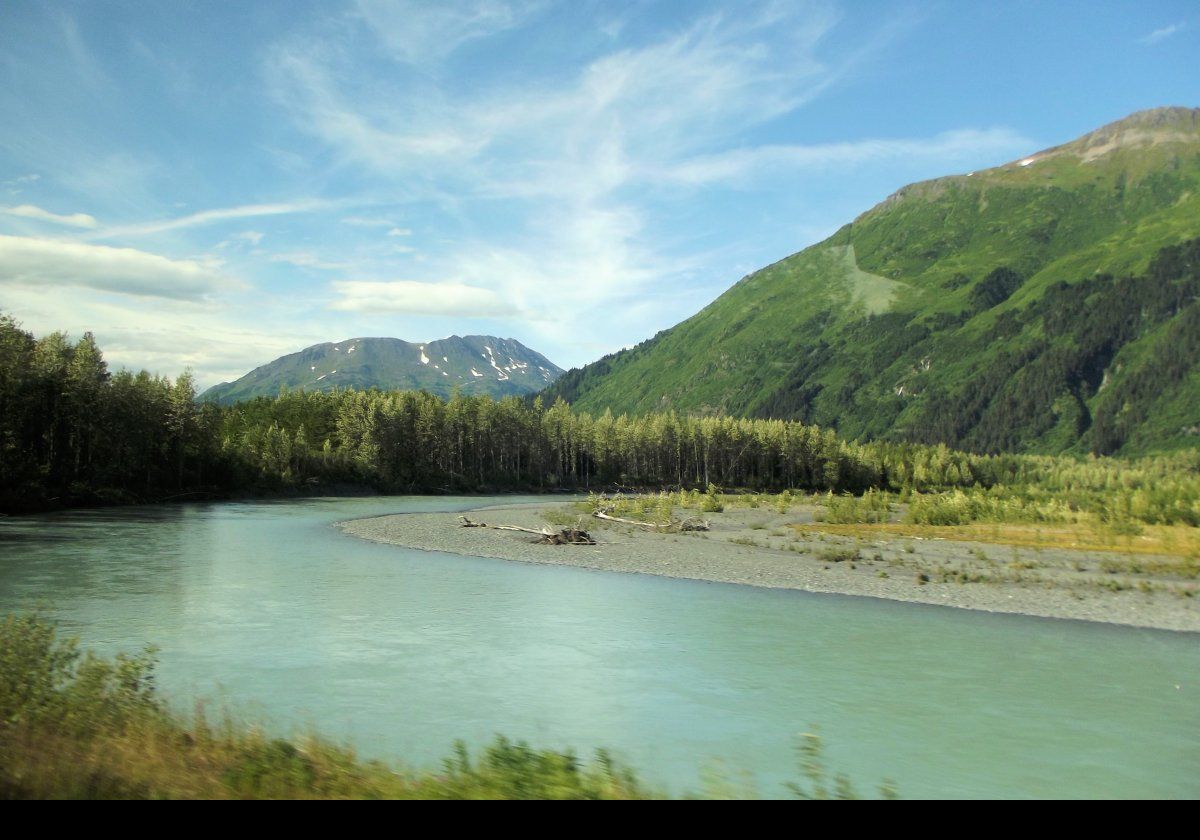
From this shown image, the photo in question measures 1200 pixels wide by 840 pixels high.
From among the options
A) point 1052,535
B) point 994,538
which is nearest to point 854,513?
point 994,538

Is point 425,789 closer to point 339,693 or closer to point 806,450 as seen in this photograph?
point 339,693

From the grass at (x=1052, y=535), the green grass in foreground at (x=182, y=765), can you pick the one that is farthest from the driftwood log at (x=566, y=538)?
the green grass in foreground at (x=182, y=765)

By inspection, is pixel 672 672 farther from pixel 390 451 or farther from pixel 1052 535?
pixel 390 451

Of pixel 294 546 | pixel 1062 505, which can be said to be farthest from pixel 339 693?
pixel 1062 505

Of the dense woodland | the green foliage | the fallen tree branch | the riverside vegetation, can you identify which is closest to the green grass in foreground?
the riverside vegetation

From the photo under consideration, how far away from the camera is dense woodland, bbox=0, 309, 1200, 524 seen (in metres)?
72.8

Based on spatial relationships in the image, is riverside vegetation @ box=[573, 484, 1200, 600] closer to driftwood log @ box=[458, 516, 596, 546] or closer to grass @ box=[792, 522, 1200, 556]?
grass @ box=[792, 522, 1200, 556]

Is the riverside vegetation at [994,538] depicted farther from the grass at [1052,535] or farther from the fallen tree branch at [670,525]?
the fallen tree branch at [670,525]

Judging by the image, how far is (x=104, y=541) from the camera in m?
46.2

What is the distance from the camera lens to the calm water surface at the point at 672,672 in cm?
1488

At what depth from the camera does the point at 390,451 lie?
13488cm

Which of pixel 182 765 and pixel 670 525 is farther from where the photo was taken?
pixel 670 525

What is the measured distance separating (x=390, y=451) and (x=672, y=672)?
120695 mm

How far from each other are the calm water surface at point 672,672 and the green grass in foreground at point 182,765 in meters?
2.45
